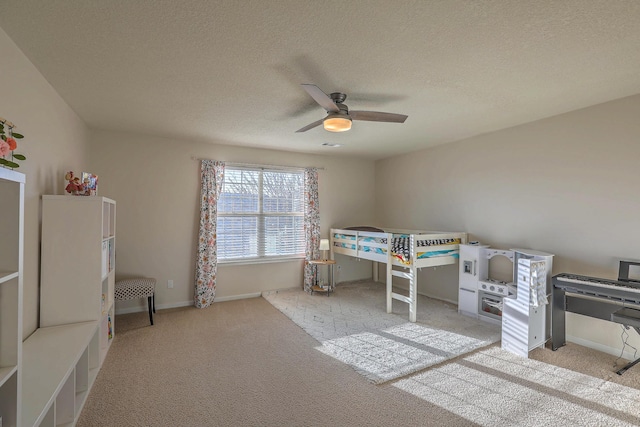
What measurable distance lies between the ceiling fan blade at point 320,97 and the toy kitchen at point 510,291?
241cm

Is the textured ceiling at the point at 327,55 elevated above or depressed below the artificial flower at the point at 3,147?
above

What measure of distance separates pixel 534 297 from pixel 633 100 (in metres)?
2.04

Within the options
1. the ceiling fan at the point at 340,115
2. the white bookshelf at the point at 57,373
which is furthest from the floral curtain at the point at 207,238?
the ceiling fan at the point at 340,115

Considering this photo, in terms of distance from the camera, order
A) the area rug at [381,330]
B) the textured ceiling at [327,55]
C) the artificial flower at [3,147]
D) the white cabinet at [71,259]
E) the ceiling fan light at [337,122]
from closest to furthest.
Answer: the artificial flower at [3,147]
the textured ceiling at [327,55]
the white cabinet at [71,259]
the ceiling fan light at [337,122]
the area rug at [381,330]

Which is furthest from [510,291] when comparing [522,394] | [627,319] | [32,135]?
[32,135]

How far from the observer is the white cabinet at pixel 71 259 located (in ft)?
7.70

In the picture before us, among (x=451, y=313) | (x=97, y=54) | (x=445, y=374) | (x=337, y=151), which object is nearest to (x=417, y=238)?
(x=451, y=313)

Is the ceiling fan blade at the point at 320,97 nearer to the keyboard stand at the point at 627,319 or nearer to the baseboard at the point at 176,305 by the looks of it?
the keyboard stand at the point at 627,319

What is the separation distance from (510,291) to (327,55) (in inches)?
129

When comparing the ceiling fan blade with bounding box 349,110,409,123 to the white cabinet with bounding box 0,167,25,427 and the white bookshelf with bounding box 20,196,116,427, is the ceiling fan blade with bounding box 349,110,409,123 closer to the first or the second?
the white cabinet with bounding box 0,167,25,427

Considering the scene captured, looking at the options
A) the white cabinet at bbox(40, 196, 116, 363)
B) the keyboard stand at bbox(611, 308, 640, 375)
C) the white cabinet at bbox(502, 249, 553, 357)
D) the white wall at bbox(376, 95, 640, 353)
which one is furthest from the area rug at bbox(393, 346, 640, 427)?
the white cabinet at bbox(40, 196, 116, 363)

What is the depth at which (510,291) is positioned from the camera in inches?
137

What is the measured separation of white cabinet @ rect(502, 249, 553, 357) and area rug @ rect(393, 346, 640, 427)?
19 cm

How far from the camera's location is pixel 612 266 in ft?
9.45
